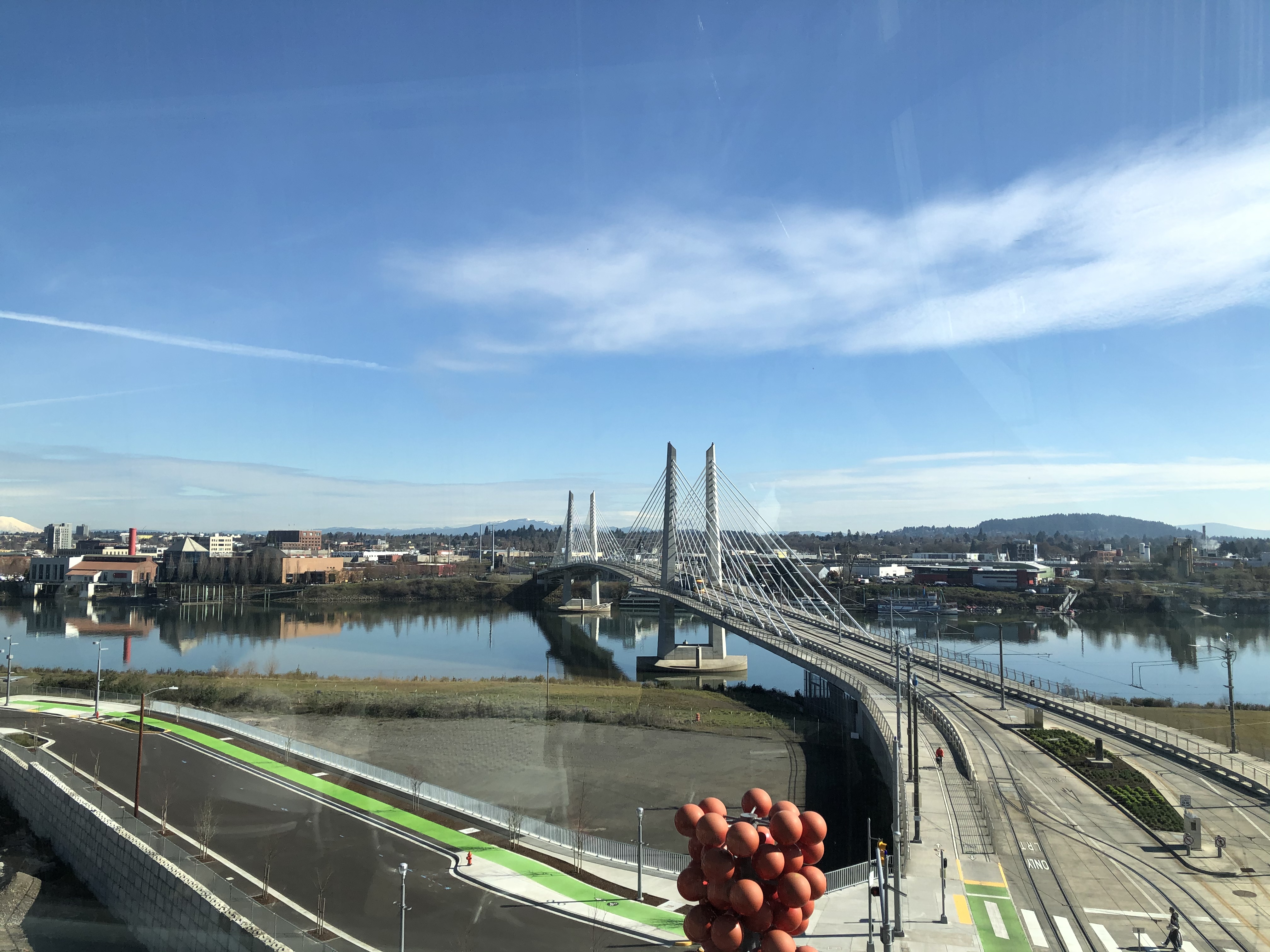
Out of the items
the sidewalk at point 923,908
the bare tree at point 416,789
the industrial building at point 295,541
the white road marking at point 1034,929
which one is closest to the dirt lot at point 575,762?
the bare tree at point 416,789

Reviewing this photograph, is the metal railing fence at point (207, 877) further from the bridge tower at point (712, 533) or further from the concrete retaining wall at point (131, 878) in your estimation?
the bridge tower at point (712, 533)

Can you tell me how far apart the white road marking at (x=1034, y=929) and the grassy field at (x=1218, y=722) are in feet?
23.8

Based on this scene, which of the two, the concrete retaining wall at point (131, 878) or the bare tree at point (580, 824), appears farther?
the bare tree at point (580, 824)

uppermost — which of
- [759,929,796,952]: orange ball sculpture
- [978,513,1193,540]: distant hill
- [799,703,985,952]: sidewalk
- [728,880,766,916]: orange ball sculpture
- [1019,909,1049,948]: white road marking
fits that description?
[978,513,1193,540]: distant hill

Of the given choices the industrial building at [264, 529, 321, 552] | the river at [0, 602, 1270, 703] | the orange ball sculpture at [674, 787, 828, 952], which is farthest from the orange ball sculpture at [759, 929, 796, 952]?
the industrial building at [264, 529, 321, 552]

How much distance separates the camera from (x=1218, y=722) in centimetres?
1431

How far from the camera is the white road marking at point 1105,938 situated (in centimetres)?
618

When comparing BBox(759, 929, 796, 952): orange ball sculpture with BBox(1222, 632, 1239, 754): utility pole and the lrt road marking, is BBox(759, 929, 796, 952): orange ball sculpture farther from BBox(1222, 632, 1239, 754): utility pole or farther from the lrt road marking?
BBox(1222, 632, 1239, 754): utility pole

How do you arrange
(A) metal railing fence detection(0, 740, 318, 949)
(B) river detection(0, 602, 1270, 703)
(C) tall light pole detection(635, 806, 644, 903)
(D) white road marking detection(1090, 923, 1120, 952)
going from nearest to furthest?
(D) white road marking detection(1090, 923, 1120, 952)
(A) metal railing fence detection(0, 740, 318, 949)
(C) tall light pole detection(635, 806, 644, 903)
(B) river detection(0, 602, 1270, 703)

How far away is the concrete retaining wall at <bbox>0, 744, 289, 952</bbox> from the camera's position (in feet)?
24.6

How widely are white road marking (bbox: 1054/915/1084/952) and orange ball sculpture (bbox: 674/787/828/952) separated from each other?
3187 millimetres

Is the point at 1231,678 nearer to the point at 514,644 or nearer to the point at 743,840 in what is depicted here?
the point at 743,840

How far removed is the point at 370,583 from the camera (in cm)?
5309

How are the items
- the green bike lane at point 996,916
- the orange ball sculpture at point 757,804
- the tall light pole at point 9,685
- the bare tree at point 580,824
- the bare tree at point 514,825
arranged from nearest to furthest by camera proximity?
the orange ball sculpture at point 757,804 → the green bike lane at point 996,916 → the bare tree at point 580,824 → the bare tree at point 514,825 → the tall light pole at point 9,685
